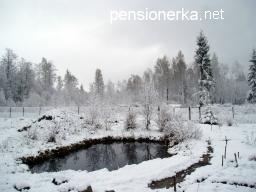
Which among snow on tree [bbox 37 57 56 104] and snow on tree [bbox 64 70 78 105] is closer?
snow on tree [bbox 37 57 56 104]

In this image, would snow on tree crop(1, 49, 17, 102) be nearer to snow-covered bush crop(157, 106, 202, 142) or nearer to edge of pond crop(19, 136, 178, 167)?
edge of pond crop(19, 136, 178, 167)

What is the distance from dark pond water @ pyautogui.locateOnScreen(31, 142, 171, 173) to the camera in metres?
13.3

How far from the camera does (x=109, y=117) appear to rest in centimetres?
2259

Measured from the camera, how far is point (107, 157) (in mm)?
15406

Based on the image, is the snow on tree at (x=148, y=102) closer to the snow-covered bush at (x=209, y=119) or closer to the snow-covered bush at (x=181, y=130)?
the snow-covered bush at (x=181, y=130)

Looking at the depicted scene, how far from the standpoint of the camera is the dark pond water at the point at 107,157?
43.7 feet

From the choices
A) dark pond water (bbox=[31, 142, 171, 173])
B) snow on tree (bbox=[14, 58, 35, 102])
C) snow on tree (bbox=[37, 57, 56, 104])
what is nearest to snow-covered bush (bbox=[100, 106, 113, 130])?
dark pond water (bbox=[31, 142, 171, 173])

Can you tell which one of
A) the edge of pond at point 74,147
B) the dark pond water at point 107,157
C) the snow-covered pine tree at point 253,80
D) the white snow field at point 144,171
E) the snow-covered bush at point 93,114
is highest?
the snow-covered pine tree at point 253,80

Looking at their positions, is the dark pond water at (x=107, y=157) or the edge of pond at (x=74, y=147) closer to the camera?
the dark pond water at (x=107, y=157)

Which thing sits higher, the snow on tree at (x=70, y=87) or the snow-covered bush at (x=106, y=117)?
the snow on tree at (x=70, y=87)

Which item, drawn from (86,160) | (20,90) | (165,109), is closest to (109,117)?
(165,109)

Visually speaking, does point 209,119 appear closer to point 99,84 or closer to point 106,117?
point 106,117

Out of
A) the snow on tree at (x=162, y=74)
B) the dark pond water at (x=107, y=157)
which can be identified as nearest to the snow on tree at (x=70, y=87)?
the snow on tree at (x=162, y=74)

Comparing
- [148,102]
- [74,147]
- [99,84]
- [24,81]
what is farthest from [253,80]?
[24,81]
